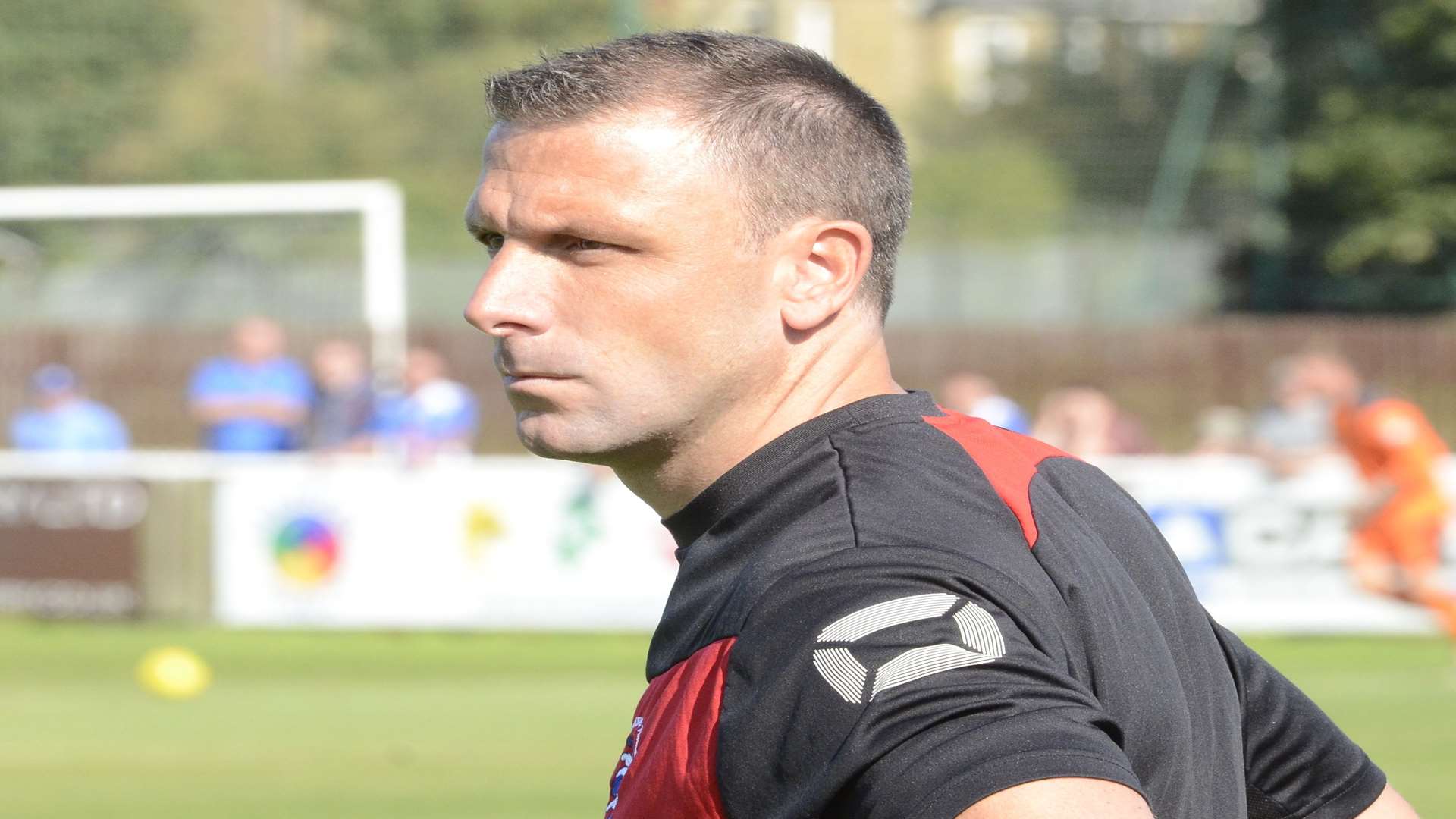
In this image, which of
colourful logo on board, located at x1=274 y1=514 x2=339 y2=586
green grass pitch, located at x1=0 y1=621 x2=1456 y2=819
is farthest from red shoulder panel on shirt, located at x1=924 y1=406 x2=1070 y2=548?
colourful logo on board, located at x1=274 y1=514 x2=339 y2=586

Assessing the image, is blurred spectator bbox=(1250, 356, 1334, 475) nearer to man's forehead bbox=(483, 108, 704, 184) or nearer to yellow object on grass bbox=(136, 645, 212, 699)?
yellow object on grass bbox=(136, 645, 212, 699)

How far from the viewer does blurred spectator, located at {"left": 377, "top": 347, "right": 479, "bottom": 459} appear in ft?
47.6

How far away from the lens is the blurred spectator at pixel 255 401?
15.1m

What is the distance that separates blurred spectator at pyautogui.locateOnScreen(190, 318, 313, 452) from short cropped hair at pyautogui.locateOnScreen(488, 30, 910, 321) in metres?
13.5

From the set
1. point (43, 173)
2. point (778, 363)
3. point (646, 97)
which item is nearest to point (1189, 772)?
point (778, 363)

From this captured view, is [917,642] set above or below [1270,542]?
above

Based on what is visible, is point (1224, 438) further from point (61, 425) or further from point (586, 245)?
point (586, 245)

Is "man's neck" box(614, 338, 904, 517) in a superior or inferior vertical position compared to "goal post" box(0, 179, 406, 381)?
superior

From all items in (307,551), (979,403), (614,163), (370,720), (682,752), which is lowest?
(307,551)

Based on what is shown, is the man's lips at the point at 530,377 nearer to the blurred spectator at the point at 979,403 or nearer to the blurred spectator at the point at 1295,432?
the blurred spectator at the point at 979,403

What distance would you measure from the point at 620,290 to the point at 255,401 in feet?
45.4

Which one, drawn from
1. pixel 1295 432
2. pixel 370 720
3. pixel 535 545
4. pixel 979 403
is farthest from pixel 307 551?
pixel 1295 432

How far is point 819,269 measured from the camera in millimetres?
1850

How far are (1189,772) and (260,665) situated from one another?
436 inches
